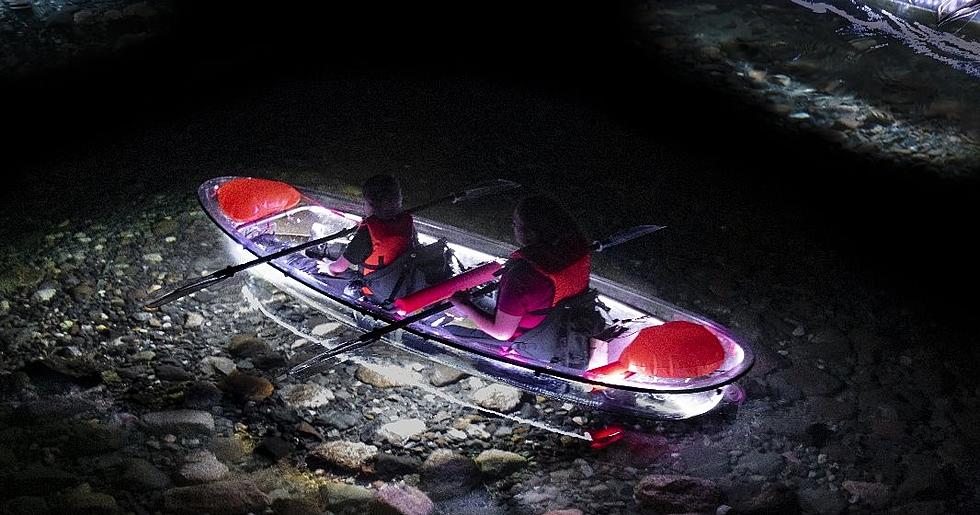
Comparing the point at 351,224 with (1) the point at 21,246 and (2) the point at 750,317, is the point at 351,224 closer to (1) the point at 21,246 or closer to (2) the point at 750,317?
(1) the point at 21,246

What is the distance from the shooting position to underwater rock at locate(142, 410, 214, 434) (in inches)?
197

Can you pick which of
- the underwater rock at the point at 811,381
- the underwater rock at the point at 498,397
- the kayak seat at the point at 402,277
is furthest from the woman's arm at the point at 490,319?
the underwater rock at the point at 811,381

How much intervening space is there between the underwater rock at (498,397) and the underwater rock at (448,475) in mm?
460

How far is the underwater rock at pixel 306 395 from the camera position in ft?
17.5

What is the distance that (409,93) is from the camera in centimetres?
993

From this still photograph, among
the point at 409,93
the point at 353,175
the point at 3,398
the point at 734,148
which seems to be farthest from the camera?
the point at 409,93

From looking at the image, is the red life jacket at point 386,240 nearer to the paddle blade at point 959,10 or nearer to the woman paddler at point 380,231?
the woman paddler at point 380,231

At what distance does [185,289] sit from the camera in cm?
569

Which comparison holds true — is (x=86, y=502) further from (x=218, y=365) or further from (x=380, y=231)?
(x=380, y=231)

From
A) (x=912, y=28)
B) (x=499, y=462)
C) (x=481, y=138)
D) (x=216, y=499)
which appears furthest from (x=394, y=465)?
(x=912, y=28)

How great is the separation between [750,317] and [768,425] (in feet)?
4.08

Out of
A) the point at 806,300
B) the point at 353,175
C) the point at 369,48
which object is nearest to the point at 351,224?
the point at 353,175

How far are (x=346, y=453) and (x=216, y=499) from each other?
0.75 m

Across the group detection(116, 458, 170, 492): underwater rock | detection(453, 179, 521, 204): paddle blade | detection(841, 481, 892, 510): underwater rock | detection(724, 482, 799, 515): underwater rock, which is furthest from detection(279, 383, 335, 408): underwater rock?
detection(841, 481, 892, 510): underwater rock
